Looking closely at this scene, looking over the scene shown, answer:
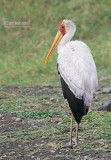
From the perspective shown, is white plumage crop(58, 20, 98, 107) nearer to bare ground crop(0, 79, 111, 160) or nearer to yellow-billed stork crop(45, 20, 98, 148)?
yellow-billed stork crop(45, 20, 98, 148)

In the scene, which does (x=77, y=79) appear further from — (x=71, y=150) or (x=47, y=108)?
(x=47, y=108)

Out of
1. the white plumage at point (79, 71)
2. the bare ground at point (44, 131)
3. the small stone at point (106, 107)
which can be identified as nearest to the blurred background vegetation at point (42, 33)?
the bare ground at point (44, 131)

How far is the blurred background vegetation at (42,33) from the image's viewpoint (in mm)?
7637

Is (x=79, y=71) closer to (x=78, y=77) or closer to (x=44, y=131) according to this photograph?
(x=78, y=77)

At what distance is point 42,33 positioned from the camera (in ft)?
31.8

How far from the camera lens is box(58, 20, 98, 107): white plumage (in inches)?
138

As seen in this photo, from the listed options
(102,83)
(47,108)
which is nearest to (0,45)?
(102,83)

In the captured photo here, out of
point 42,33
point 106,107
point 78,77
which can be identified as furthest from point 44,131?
point 42,33

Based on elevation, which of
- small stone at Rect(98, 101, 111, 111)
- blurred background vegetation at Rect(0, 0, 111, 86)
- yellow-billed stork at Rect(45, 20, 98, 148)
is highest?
yellow-billed stork at Rect(45, 20, 98, 148)

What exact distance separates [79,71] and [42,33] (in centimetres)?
628

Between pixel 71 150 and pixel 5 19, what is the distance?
690 centimetres

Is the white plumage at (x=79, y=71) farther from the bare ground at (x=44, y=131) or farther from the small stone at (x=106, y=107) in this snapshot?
the small stone at (x=106, y=107)

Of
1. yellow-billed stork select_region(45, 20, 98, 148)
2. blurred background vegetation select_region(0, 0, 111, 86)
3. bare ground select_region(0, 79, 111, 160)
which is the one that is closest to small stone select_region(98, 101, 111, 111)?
bare ground select_region(0, 79, 111, 160)

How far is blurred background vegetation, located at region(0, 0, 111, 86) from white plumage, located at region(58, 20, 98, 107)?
3406 mm
